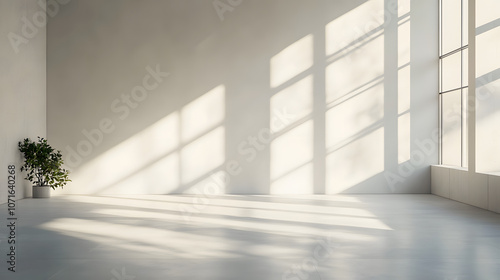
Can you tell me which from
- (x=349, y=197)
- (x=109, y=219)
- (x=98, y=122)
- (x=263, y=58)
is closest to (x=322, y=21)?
(x=263, y=58)

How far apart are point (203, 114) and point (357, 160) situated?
3.58 meters

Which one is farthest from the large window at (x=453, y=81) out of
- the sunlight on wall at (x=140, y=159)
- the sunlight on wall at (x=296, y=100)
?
the sunlight on wall at (x=140, y=159)

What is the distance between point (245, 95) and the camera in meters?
12.5

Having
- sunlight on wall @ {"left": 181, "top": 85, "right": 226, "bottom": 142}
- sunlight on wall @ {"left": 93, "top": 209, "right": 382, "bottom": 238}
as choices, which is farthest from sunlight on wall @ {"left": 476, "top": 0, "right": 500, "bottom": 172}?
sunlight on wall @ {"left": 181, "top": 85, "right": 226, "bottom": 142}

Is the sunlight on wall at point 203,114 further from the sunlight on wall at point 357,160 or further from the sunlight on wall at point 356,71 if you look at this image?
the sunlight on wall at point 357,160

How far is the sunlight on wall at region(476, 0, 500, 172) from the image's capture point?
9.59m

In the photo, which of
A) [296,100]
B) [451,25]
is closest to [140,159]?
[296,100]

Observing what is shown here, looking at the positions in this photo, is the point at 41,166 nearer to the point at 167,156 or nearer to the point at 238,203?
the point at 167,156

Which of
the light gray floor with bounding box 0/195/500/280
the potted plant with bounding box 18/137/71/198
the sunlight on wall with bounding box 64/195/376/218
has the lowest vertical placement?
the light gray floor with bounding box 0/195/500/280

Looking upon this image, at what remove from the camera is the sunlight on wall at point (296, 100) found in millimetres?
12508

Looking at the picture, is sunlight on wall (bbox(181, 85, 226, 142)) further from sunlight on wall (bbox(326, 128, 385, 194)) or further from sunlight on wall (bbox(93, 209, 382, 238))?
sunlight on wall (bbox(93, 209, 382, 238))

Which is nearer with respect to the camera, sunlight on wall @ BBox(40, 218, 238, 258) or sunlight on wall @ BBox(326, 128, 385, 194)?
sunlight on wall @ BBox(40, 218, 238, 258)

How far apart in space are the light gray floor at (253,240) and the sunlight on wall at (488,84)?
104 centimetres

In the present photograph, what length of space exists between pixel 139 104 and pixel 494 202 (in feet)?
24.4
